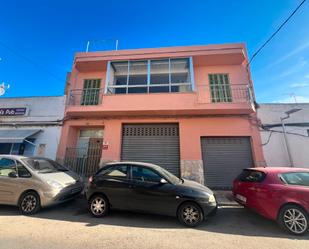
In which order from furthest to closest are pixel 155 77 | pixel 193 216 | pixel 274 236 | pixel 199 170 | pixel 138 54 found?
pixel 155 77 → pixel 138 54 → pixel 199 170 → pixel 193 216 → pixel 274 236

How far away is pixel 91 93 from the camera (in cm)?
1059

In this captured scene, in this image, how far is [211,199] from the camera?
4574mm

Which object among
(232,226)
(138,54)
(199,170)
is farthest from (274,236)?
(138,54)

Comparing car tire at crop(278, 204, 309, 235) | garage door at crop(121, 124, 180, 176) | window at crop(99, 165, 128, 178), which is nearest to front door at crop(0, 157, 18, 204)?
window at crop(99, 165, 128, 178)

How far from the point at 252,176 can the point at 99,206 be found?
185 inches

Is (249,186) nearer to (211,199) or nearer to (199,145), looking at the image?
(211,199)

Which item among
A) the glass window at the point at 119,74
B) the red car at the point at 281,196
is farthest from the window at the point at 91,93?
the red car at the point at 281,196

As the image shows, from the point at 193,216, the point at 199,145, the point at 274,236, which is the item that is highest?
the point at 199,145

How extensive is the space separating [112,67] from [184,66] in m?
4.41

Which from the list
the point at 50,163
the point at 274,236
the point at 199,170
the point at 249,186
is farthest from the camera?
the point at 199,170

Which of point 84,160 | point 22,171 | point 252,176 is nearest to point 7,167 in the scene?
point 22,171

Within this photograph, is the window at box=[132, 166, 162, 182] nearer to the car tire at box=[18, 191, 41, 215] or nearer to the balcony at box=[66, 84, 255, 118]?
the car tire at box=[18, 191, 41, 215]

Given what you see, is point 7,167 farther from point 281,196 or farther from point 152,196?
point 281,196

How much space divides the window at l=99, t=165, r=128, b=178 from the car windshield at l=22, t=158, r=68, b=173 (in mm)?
2176
